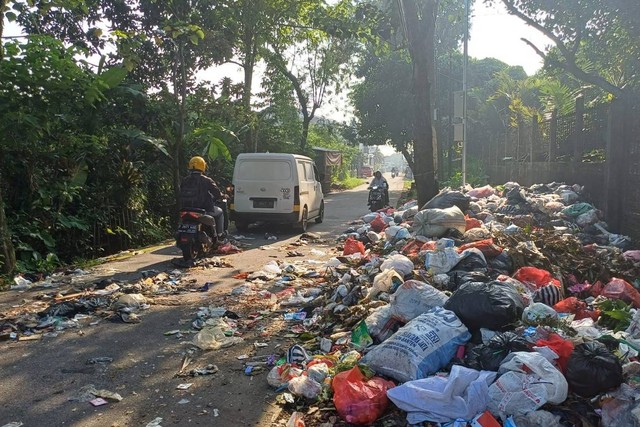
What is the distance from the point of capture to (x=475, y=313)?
4.42 meters

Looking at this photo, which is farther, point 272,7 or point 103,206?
point 272,7

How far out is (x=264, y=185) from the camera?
13.3 m

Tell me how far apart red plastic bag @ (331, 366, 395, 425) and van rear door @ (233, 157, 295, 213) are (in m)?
9.55

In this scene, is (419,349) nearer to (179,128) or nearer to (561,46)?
(561,46)

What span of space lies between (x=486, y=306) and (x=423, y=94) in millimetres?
8161

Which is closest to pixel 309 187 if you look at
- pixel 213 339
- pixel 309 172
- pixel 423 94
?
pixel 309 172

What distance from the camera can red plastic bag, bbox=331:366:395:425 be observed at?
361cm

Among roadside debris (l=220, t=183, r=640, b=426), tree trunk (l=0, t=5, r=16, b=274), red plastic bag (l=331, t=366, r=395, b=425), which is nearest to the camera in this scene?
roadside debris (l=220, t=183, r=640, b=426)

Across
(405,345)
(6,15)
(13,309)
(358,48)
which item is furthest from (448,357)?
(358,48)

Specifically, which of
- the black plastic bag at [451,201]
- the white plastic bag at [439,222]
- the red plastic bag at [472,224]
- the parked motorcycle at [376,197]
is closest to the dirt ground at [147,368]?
the white plastic bag at [439,222]

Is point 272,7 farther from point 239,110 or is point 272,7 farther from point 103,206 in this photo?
point 103,206

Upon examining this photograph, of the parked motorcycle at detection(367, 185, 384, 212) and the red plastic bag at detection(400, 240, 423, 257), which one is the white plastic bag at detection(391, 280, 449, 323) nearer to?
the red plastic bag at detection(400, 240, 423, 257)

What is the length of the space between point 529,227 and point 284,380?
223 inches

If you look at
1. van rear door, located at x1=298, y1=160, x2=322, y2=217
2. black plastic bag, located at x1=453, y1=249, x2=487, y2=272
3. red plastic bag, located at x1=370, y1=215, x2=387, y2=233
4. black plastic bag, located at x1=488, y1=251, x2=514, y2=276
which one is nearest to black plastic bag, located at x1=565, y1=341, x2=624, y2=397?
black plastic bag, located at x1=453, y1=249, x2=487, y2=272
